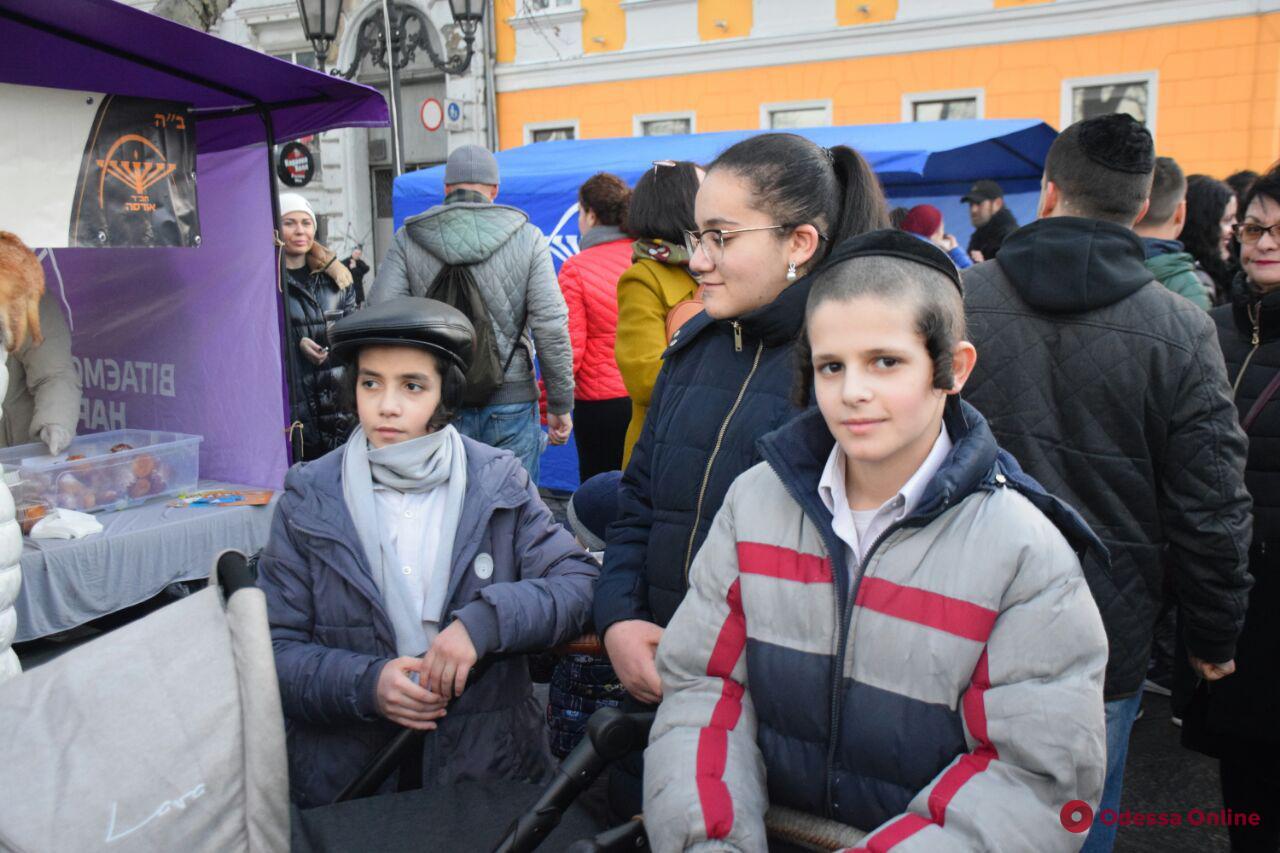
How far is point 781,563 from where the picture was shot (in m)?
1.60

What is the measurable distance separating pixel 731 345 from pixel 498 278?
9.72ft

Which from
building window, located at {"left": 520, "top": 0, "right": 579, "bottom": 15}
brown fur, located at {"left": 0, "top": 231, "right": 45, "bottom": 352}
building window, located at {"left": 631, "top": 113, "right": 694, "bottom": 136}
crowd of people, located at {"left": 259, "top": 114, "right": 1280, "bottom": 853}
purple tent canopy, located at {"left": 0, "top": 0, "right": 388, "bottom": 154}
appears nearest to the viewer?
crowd of people, located at {"left": 259, "top": 114, "right": 1280, "bottom": 853}

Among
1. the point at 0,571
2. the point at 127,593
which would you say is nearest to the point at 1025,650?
the point at 0,571

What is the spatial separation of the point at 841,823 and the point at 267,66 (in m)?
3.53

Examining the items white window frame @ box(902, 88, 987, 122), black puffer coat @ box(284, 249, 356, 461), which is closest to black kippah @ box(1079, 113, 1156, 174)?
black puffer coat @ box(284, 249, 356, 461)

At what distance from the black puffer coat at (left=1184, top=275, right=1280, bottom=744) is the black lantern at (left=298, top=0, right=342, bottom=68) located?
334 inches

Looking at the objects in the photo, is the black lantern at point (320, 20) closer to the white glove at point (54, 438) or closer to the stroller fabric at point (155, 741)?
the white glove at point (54, 438)

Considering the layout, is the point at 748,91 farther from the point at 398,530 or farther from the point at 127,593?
the point at 398,530

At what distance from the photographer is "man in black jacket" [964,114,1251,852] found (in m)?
2.27

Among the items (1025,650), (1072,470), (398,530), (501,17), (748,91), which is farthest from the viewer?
(501,17)

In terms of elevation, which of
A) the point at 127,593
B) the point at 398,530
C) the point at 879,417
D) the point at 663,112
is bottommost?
the point at 127,593

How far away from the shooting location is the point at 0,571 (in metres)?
2.46

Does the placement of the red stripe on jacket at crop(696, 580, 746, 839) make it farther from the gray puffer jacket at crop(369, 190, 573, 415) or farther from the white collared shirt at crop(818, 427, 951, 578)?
the gray puffer jacket at crop(369, 190, 573, 415)

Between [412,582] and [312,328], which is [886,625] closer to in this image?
[412,582]
